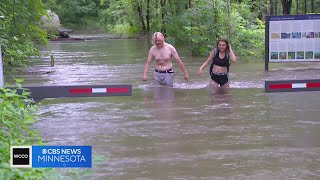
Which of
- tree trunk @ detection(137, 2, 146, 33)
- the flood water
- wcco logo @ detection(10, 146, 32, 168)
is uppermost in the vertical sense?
tree trunk @ detection(137, 2, 146, 33)

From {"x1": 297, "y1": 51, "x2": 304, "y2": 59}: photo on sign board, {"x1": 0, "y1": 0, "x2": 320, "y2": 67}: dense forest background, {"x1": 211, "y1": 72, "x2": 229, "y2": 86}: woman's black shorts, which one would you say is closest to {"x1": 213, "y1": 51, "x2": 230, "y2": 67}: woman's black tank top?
{"x1": 211, "y1": 72, "x2": 229, "y2": 86}: woman's black shorts

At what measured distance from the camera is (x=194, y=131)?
8766 millimetres

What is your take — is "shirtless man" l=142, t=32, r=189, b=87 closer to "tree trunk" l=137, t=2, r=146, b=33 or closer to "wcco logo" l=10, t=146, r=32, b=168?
"wcco logo" l=10, t=146, r=32, b=168

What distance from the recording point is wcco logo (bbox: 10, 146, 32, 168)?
148 inches

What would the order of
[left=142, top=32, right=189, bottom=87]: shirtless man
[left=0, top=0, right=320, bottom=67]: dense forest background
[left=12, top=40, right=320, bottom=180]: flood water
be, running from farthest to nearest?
1. [left=0, top=0, right=320, bottom=67]: dense forest background
2. [left=142, top=32, right=189, bottom=87]: shirtless man
3. [left=12, top=40, right=320, bottom=180]: flood water

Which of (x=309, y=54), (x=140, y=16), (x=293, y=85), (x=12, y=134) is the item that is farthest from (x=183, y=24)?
(x=12, y=134)

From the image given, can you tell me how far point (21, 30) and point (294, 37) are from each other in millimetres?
7844

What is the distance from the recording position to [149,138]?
8344mm

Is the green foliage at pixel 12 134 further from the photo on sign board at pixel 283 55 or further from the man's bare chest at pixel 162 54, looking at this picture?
the photo on sign board at pixel 283 55

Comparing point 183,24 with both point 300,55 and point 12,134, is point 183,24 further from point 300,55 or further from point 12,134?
point 12,134

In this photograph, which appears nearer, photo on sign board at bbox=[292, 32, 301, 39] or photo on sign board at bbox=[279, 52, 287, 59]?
photo on sign board at bbox=[292, 32, 301, 39]

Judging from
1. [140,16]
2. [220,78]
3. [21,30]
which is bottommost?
[220,78]

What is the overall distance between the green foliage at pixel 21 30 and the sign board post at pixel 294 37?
6708 millimetres

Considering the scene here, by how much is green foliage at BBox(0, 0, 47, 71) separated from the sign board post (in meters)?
6.71
